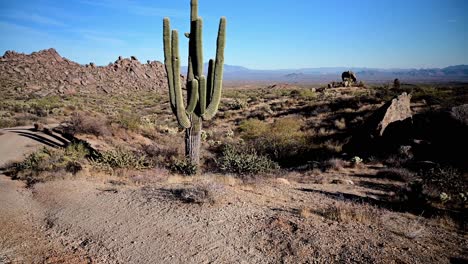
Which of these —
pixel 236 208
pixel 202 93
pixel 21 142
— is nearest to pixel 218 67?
pixel 202 93

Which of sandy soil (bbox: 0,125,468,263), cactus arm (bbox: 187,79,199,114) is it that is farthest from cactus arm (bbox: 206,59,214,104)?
sandy soil (bbox: 0,125,468,263)

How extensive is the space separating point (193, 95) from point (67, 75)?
43.2m

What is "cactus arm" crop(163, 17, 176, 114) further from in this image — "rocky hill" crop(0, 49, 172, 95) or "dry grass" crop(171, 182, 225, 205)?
"rocky hill" crop(0, 49, 172, 95)

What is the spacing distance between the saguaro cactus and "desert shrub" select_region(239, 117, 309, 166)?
2.85m

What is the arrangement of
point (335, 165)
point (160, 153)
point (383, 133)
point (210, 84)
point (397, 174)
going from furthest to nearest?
point (160, 153) → point (383, 133) → point (210, 84) → point (335, 165) → point (397, 174)

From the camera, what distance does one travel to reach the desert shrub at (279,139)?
12.3 m

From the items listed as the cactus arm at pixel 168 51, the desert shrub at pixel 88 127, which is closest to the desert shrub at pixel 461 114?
the cactus arm at pixel 168 51

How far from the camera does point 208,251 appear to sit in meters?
4.59

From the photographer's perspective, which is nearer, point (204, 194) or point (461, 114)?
point (204, 194)

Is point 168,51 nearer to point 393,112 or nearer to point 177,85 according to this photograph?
point 177,85

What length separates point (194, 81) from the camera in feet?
30.0

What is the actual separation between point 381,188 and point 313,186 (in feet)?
5.53

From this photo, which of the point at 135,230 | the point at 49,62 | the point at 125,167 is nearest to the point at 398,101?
the point at 125,167

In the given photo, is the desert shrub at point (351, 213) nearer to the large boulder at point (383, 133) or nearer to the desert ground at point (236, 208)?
the desert ground at point (236, 208)
